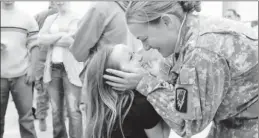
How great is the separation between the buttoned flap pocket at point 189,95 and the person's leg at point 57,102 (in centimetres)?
54

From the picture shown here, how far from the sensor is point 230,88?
0.87 meters

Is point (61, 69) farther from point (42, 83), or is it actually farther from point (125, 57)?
point (125, 57)

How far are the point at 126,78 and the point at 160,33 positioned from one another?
0.16 meters

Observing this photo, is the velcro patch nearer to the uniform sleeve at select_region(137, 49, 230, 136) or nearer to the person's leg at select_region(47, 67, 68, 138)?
the uniform sleeve at select_region(137, 49, 230, 136)

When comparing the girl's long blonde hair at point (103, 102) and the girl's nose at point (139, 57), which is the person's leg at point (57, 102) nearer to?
the girl's long blonde hair at point (103, 102)

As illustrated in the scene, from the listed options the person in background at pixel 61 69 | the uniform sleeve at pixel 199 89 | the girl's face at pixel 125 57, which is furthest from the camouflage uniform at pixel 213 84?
the person in background at pixel 61 69

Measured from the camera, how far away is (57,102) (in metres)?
1.24

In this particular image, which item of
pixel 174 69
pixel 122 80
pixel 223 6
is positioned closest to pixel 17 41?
pixel 122 80

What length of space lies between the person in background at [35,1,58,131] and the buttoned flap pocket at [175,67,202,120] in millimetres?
557

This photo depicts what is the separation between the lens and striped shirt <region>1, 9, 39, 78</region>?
108 centimetres

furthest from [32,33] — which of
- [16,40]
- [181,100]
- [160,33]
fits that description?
[181,100]

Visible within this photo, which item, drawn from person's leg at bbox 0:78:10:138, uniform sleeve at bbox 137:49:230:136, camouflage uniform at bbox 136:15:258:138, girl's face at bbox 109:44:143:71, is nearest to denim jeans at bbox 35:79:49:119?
person's leg at bbox 0:78:10:138

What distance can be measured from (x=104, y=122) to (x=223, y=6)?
2.57 feet

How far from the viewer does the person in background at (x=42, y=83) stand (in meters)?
1.16
